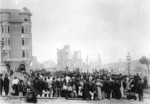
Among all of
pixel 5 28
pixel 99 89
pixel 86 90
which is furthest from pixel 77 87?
pixel 5 28

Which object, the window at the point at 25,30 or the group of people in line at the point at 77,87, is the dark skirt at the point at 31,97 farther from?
the window at the point at 25,30

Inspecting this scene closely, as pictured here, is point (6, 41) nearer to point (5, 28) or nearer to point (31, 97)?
point (5, 28)

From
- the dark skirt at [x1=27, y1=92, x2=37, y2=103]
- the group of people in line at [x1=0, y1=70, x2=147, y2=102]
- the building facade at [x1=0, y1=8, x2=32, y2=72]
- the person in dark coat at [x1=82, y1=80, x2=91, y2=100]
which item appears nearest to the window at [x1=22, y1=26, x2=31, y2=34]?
the building facade at [x1=0, y1=8, x2=32, y2=72]

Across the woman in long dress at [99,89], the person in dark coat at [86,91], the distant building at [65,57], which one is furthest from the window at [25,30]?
the person in dark coat at [86,91]

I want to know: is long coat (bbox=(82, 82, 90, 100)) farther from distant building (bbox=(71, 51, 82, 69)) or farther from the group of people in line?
distant building (bbox=(71, 51, 82, 69))

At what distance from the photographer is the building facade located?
65.8 meters

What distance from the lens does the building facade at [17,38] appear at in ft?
216

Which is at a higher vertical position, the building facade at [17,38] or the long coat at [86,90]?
the building facade at [17,38]

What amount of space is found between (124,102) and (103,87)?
6.40 ft

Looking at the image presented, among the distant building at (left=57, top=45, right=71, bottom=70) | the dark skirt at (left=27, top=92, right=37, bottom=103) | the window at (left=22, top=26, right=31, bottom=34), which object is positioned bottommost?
the dark skirt at (left=27, top=92, right=37, bottom=103)

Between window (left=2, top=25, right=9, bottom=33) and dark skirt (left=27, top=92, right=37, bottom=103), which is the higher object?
window (left=2, top=25, right=9, bottom=33)

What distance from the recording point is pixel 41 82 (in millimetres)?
20641

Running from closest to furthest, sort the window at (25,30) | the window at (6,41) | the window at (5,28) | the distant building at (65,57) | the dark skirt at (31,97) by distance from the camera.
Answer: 1. the dark skirt at (31,97)
2. the window at (6,41)
3. the window at (5,28)
4. the window at (25,30)
5. the distant building at (65,57)

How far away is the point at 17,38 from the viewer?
2621 inches
